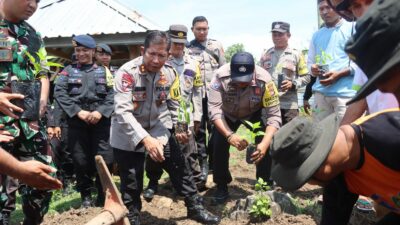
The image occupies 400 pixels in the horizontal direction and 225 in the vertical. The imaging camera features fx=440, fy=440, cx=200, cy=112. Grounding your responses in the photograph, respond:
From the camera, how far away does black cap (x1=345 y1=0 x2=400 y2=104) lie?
1232 mm

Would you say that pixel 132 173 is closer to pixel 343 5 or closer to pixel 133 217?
pixel 133 217

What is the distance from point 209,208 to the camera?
15.4 ft

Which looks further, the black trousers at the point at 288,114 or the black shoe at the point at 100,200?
the black trousers at the point at 288,114

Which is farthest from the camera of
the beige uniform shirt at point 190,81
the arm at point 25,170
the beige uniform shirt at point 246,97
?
the beige uniform shirt at point 190,81

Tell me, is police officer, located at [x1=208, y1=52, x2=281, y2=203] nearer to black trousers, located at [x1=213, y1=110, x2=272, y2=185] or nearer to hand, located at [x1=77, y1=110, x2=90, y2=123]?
black trousers, located at [x1=213, y1=110, x2=272, y2=185]

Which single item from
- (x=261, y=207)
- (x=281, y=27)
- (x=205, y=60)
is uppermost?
(x=281, y=27)

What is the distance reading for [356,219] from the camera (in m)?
3.73

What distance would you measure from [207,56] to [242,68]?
1762 millimetres

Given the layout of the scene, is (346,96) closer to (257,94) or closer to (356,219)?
(257,94)

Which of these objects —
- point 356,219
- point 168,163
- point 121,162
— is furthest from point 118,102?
point 356,219

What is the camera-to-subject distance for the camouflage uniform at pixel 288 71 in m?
5.57

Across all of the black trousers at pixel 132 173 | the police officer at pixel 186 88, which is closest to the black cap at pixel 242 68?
the police officer at pixel 186 88

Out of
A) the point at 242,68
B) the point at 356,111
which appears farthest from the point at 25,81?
the point at 356,111

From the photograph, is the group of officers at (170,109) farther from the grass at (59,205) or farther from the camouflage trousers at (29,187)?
the camouflage trousers at (29,187)
